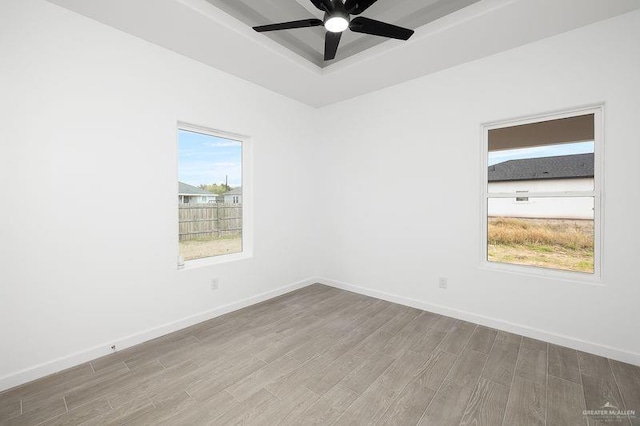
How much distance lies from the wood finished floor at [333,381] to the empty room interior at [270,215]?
19mm

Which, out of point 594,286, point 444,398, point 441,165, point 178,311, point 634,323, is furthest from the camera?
point 441,165

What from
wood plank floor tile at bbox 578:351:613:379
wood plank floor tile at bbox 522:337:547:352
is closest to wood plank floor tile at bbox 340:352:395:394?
wood plank floor tile at bbox 522:337:547:352

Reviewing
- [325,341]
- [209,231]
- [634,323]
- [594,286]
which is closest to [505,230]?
[594,286]

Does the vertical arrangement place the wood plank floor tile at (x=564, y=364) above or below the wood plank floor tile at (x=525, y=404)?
above

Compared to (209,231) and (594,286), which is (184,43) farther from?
(594,286)

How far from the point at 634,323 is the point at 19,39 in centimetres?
531

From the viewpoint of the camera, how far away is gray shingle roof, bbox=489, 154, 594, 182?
2588 millimetres

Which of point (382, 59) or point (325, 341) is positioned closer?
point (325, 341)

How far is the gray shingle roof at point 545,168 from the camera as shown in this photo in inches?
102

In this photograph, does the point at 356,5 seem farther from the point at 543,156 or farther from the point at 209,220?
the point at 209,220

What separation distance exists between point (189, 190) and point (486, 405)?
11.1ft

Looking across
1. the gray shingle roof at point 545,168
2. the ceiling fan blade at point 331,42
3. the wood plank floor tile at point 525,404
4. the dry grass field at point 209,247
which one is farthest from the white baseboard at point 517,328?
the ceiling fan blade at point 331,42

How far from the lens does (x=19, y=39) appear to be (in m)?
2.01

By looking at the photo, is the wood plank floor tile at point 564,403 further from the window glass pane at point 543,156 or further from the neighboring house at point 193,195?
the neighboring house at point 193,195
